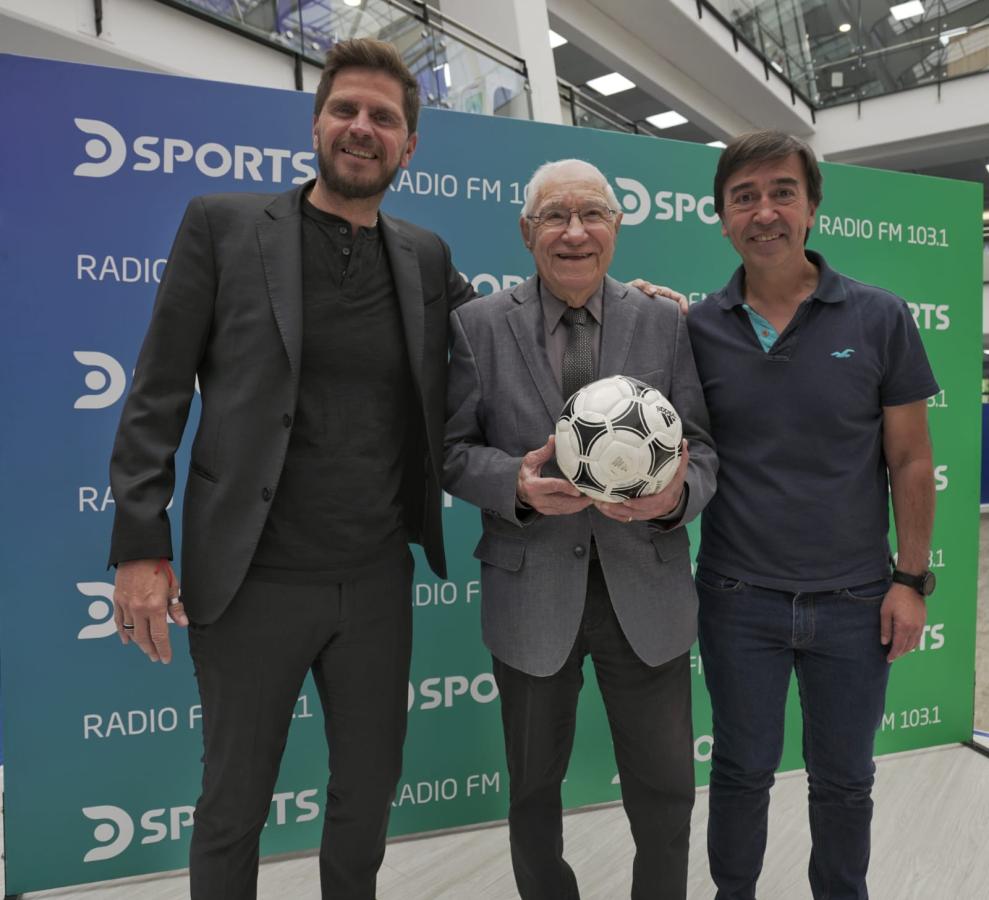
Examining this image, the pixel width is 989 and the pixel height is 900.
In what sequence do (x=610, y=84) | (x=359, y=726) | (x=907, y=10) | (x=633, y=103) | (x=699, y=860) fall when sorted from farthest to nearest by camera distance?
(x=633, y=103)
(x=610, y=84)
(x=907, y=10)
(x=699, y=860)
(x=359, y=726)

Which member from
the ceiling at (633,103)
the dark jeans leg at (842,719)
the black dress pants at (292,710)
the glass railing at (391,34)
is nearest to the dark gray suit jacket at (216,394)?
the black dress pants at (292,710)

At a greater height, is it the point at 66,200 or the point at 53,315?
the point at 66,200

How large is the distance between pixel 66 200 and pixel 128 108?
0.33 metres

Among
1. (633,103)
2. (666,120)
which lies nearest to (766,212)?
(633,103)

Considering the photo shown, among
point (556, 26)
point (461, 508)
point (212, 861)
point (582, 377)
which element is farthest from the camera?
point (556, 26)

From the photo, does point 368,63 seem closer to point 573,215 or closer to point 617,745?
point 573,215

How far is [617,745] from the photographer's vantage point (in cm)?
165

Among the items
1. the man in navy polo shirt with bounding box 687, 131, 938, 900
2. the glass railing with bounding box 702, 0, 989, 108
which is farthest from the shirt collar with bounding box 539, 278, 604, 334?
the glass railing with bounding box 702, 0, 989, 108

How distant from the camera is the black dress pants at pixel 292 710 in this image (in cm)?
147

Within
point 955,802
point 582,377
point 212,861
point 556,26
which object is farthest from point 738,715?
point 556,26

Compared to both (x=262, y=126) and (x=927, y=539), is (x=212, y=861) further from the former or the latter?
(x=262, y=126)

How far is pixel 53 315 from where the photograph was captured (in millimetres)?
2109

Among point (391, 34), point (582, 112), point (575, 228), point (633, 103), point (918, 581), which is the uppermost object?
point (633, 103)

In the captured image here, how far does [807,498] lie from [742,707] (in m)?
0.52
